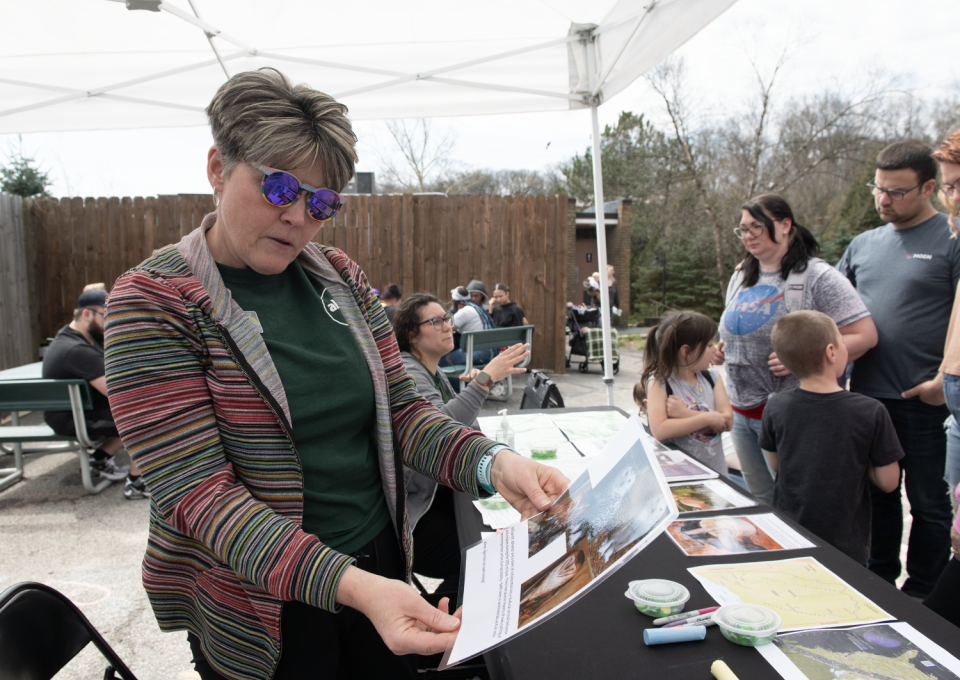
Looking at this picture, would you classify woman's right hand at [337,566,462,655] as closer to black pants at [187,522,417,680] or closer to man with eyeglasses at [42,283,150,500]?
black pants at [187,522,417,680]

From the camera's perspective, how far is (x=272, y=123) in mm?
990

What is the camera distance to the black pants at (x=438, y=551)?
8.02 ft

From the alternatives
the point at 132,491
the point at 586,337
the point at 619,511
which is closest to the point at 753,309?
the point at 619,511

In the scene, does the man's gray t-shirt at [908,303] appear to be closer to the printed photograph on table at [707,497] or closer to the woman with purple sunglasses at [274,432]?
the printed photograph on table at [707,497]

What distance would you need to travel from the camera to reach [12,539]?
3637 millimetres

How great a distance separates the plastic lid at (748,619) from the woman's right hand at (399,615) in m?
0.60

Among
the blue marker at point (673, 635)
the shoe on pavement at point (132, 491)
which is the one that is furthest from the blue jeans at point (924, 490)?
the shoe on pavement at point (132, 491)

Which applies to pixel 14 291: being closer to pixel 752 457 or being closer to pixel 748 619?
pixel 752 457

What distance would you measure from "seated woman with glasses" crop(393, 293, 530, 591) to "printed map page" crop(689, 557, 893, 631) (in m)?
1.08

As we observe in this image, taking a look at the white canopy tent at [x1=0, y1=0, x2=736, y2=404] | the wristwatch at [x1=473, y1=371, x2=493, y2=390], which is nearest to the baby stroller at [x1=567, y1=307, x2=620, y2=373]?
the white canopy tent at [x1=0, y1=0, x2=736, y2=404]

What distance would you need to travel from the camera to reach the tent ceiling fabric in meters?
3.45

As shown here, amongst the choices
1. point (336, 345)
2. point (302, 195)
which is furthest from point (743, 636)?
point (302, 195)

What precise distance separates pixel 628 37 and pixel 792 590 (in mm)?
3077

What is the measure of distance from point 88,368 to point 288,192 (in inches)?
168
